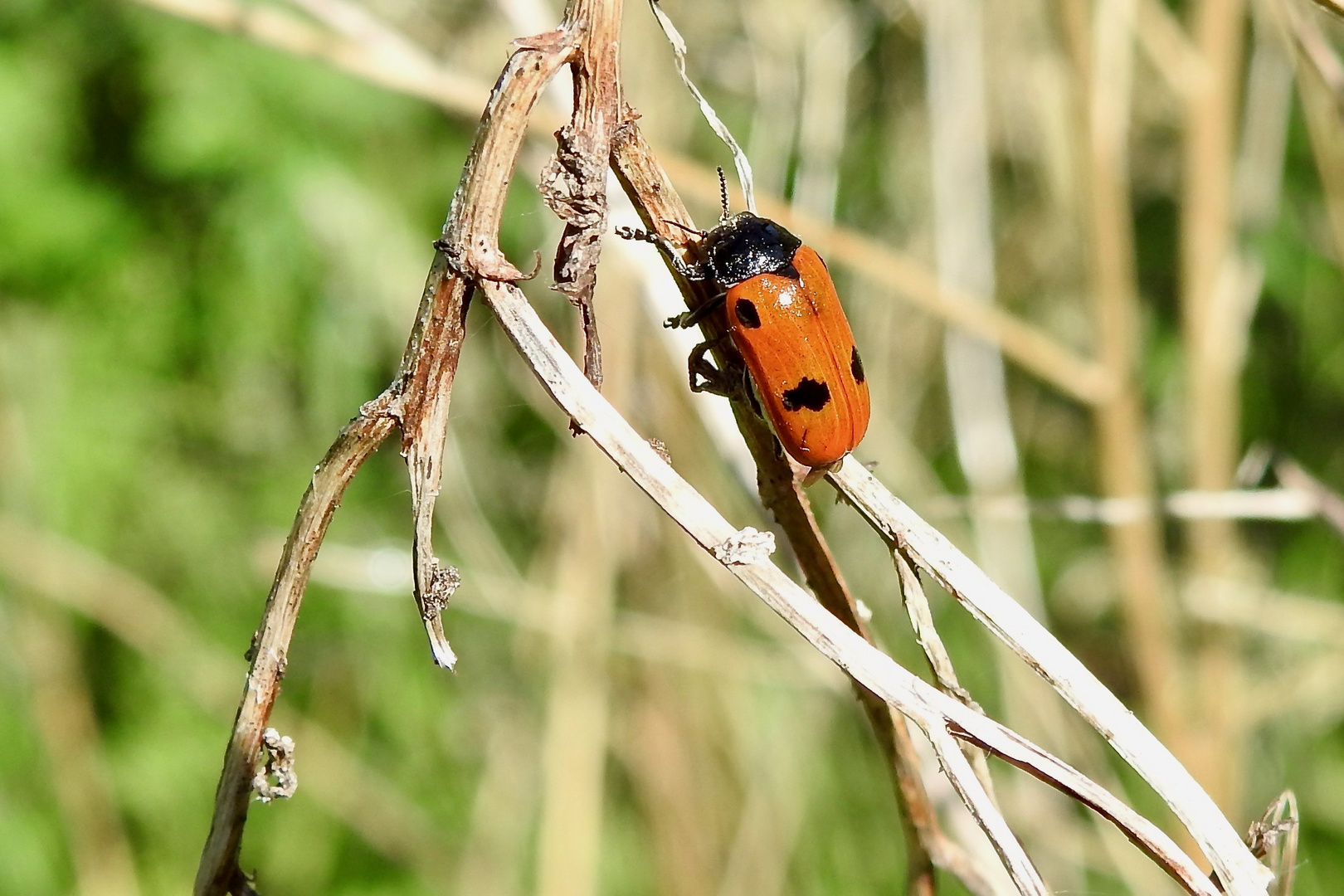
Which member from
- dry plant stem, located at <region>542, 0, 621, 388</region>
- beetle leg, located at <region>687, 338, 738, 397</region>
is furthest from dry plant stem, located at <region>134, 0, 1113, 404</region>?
dry plant stem, located at <region>542, 0, 621, 388</region>

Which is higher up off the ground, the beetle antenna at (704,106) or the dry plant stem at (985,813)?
the beetle antenna at (704,106)

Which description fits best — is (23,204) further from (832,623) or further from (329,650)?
(832,623)

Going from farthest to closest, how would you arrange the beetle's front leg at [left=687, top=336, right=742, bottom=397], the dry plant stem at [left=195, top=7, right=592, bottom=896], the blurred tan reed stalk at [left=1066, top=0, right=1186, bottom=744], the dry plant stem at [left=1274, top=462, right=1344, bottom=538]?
the blurred tan reed stalk at [left=1066, top=0, right=1186, bottom=744] → the dry plant stem at [left=1274, top=462, right=1344, bottom=538] → the beetle's front leg at [left=687, top=336, right=742, bottom=397] → the dry plant stem at [left=195, top=7, right=592, bottom=896]

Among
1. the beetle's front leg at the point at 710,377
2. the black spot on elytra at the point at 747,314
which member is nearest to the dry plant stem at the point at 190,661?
the black spot on elytra at the point at 747,314

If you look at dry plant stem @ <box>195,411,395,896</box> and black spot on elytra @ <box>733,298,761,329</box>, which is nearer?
dry plant stem @ <box>195,411,395,896</box>

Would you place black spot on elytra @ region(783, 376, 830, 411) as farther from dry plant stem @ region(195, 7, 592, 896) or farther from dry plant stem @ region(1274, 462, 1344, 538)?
dry plant stem @ region(1274, 462, 1344, 538)

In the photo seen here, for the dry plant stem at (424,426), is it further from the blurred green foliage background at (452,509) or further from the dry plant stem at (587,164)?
the blurred green foliage background at (452,509)

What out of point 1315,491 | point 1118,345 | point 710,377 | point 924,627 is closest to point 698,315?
point 710,377
